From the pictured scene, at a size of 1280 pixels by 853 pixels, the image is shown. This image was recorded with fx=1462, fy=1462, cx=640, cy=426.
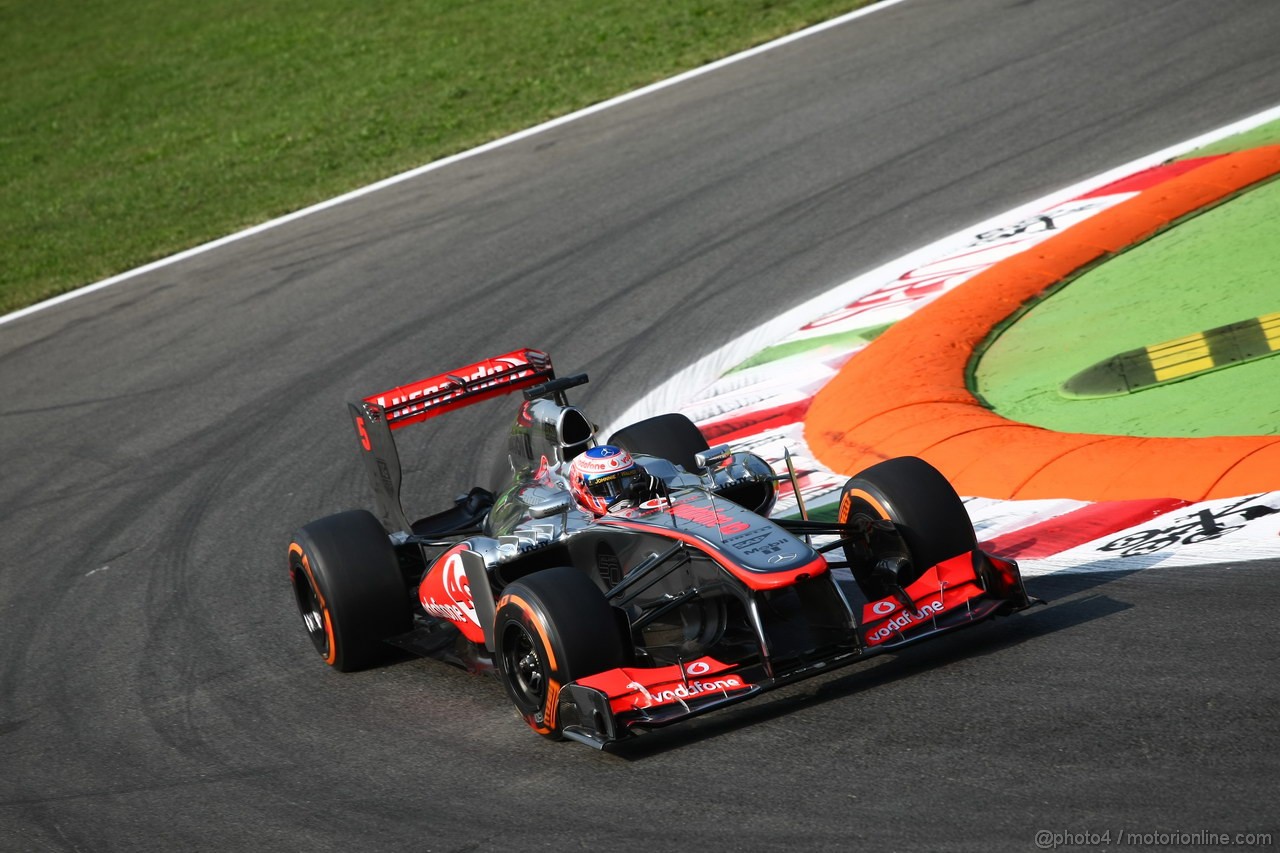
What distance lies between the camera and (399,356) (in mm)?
13398

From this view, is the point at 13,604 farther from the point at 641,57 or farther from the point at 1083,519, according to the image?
the point at 641,57

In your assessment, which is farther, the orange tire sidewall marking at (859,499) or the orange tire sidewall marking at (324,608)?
the orange tire sidewall marking at (324,608)

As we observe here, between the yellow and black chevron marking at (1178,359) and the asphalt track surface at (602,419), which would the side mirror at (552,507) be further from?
the yellow and black chevron marking at (1178,359)

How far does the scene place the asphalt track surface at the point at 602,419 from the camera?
566 cm

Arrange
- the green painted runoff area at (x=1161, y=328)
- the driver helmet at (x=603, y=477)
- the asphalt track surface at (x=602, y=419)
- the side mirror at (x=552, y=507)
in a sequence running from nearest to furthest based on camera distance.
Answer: the asphalt track surface at (x=602, y=419) < the driver helmet at (x=603, y=477) < the side mirror at (x=552, y=507) < the green painted runoff area at (x=1161, y=328)

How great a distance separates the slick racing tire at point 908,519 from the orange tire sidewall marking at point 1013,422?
4.57 feet

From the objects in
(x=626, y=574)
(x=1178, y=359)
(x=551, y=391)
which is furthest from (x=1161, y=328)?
(x=626, y=574)

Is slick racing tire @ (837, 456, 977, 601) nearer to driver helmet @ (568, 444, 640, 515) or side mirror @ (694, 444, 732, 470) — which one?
side mirror @ (694, 444, 732, 470)

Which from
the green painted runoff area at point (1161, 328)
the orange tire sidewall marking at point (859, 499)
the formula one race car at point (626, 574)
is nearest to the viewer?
the formula one race car at point (626, 574)

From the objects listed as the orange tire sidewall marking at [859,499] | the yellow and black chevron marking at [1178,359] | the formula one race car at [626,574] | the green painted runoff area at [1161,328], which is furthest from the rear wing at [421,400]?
the yellow and black chevron marking at [1178,359]

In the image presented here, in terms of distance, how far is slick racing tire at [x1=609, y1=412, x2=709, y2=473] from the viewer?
330 inches

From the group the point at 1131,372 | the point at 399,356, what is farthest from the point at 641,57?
the point at 1131,372

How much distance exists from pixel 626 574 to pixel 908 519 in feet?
4.52

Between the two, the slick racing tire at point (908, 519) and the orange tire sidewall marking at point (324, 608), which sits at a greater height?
the orange tire sidewall marking at point (324, 608)
